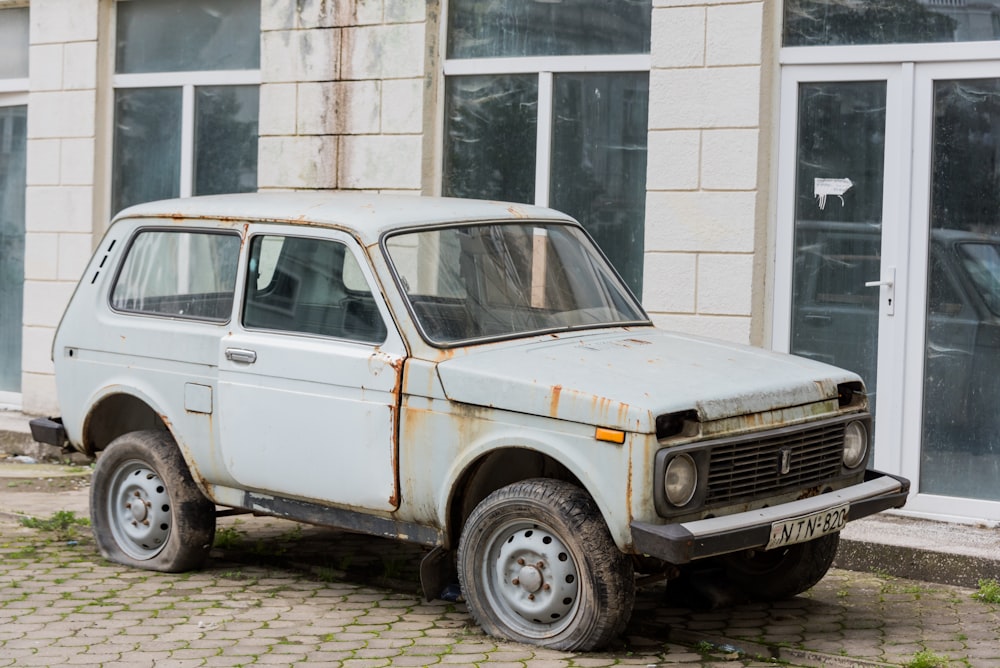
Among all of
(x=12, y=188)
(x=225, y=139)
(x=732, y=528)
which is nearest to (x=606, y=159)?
(x=225, y=139)

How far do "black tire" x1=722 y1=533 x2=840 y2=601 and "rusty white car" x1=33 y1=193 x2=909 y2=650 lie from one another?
0.01 meters

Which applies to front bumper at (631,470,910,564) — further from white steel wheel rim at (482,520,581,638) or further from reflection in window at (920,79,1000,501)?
reflection in window at (920,79,1000,501)

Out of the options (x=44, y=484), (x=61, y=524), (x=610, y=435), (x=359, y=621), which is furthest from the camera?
(x=44, y=484)

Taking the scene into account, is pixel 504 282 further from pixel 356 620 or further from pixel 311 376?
pixel 356 620

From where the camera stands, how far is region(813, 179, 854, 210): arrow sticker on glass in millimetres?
8648

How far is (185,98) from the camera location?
37.6ft

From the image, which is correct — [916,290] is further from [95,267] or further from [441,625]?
[95,267]

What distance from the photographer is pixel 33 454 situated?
11.4m

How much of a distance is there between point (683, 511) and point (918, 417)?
3.23 metres

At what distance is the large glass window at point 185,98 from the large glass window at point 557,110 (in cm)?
181

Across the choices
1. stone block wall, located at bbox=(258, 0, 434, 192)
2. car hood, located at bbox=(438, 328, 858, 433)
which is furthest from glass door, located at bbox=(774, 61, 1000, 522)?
stone block wall, located at bbox=(258, 0, 434, 192)

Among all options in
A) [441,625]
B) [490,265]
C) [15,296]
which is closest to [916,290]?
[490,265]

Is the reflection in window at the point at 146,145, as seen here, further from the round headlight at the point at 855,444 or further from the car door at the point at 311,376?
the round headlight at the point at 855,444

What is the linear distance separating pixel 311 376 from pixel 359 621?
1.06 m
